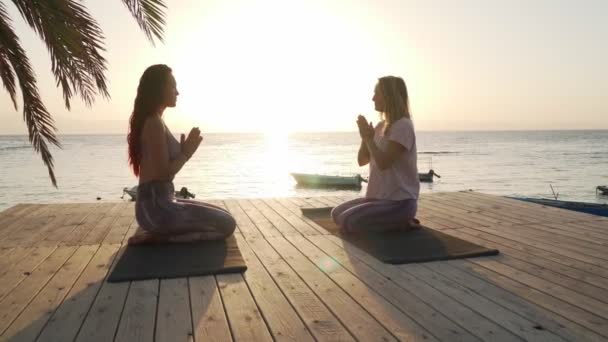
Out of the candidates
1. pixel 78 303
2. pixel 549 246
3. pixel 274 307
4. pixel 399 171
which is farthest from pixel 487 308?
pixel 78 303

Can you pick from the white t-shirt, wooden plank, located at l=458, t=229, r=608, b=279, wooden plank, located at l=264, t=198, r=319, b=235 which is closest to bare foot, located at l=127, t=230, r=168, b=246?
wooden plank, located at l=264, t=198, r=319, b=235

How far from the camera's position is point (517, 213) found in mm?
5797

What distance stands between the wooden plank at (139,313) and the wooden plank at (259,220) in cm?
179

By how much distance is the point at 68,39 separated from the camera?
3.85 m

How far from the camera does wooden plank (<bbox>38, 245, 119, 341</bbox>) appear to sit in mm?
2309

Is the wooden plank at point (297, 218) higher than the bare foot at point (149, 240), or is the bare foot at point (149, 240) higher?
the bare foot at point (149, 240)

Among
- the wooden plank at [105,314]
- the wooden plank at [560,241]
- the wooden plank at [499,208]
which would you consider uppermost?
the wooden plank at [105,314]

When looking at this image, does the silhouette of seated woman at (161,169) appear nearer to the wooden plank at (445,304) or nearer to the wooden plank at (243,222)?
the wooden plank at (243,222)

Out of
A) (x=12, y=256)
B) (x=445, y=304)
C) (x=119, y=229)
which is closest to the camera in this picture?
(x=445, y=304)

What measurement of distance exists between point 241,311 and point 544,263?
2.35 metres

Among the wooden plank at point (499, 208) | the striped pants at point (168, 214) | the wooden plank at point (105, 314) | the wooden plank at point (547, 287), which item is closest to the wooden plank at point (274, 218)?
the striped pants at point (168, 214)

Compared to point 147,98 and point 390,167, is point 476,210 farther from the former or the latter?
point 147,98

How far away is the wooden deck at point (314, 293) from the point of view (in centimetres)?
232

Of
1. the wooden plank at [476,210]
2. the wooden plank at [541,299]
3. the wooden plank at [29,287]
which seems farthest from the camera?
the wooden plank at [476,210]
